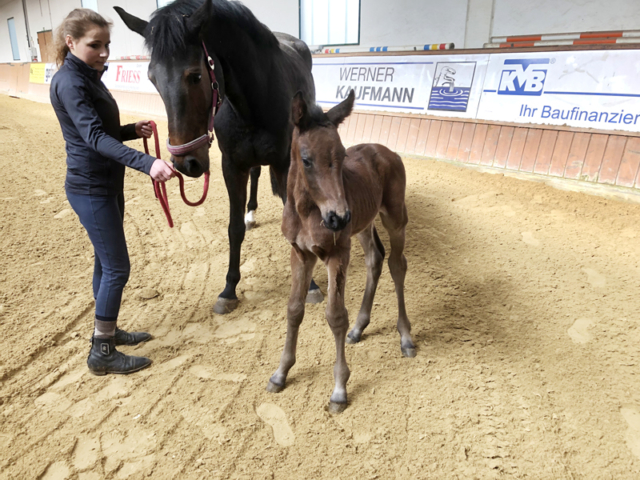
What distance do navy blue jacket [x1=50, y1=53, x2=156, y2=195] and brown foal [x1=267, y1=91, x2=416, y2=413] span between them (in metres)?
0.82

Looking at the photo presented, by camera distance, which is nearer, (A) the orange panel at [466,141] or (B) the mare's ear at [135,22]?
(B) the mare's ear at [135,22]

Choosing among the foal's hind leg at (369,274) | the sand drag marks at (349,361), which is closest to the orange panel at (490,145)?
the sand drag marks at (349,361)

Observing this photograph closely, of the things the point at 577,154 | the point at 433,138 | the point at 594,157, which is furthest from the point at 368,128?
the point at 594,157

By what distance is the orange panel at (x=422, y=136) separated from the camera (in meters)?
6.35

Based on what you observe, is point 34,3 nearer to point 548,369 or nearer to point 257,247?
point 257,247

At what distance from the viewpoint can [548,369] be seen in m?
2.46

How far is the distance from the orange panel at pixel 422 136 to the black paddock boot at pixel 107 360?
5.18 m

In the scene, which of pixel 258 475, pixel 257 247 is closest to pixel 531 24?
pixel 257 247

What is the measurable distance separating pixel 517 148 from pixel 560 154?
535 mm

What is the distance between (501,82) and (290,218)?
477cm

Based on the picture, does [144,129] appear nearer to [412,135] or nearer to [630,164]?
[412,135]

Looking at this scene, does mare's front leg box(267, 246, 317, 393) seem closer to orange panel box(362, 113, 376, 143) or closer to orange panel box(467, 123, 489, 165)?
orange panel box(467, 123, 489, 165)

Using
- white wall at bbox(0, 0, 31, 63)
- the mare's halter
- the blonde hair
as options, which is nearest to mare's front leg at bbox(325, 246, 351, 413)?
the mare's halter

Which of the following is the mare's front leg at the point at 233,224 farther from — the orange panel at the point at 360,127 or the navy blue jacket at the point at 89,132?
the orange panel at the point at 360,127
